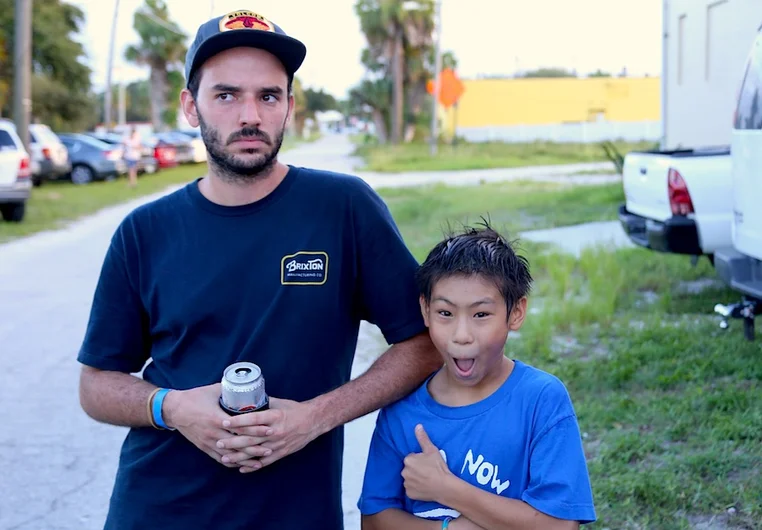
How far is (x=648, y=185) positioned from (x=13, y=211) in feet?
42.8

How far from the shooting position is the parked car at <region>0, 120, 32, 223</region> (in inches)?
659

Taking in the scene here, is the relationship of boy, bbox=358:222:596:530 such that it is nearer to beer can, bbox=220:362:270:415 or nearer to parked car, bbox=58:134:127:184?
beer can, bbox=220:362:270:415

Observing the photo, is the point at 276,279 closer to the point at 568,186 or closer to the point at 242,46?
the point at 242,46

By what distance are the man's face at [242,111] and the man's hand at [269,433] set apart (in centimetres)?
59

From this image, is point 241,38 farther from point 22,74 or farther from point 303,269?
point 22,74

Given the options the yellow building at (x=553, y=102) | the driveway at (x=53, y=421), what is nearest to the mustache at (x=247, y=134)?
the driveway at (x=53, y=421)

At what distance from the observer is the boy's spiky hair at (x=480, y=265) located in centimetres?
229

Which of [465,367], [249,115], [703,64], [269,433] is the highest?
[703,64]

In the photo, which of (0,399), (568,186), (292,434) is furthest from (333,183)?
(568,186)

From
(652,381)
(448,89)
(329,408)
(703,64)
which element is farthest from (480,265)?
(448,89)

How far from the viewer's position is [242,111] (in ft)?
7.73

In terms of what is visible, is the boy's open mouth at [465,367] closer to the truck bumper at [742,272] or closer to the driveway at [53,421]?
the driveway at [53,421]

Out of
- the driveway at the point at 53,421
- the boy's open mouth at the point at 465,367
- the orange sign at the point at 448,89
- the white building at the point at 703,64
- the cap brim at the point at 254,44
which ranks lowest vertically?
the driveway at the point at 53,421

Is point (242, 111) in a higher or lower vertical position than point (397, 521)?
higher
